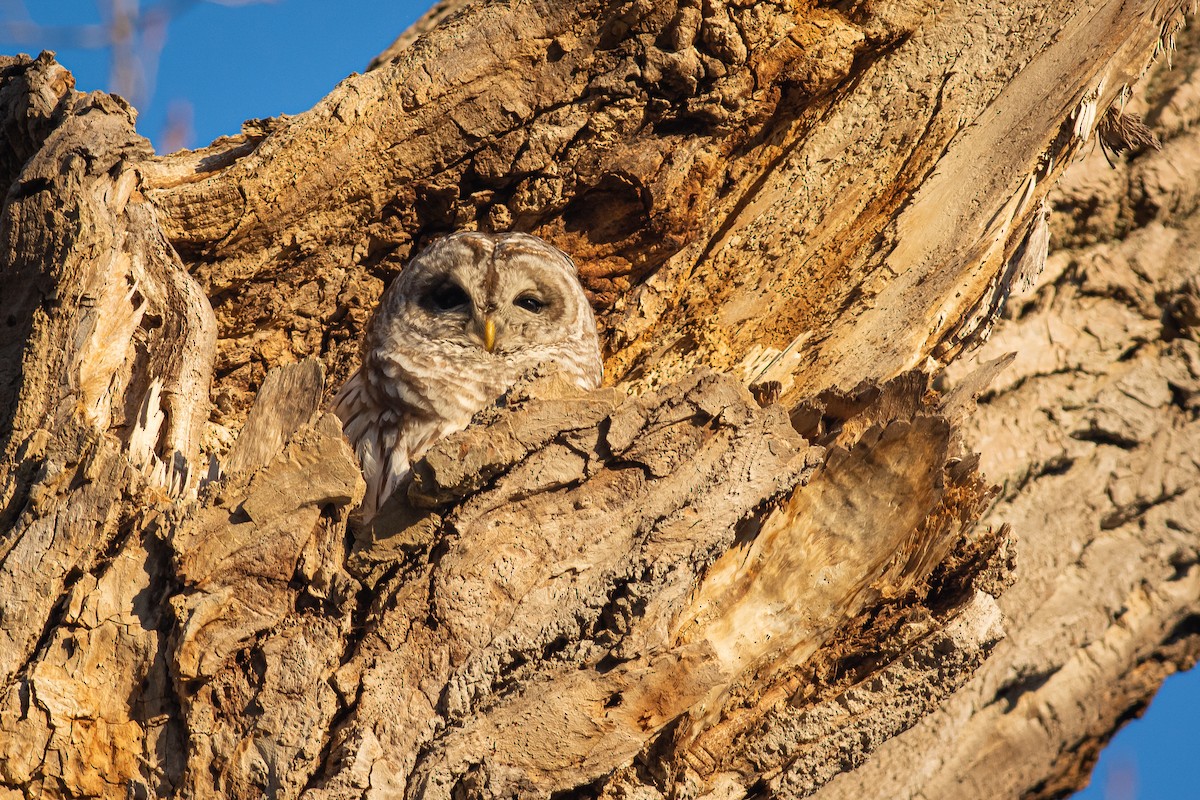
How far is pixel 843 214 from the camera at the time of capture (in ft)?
13.3

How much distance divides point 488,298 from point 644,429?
5.77 ft

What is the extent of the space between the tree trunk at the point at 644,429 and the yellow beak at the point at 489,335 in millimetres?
502

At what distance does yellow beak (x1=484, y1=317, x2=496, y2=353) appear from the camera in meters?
4.19

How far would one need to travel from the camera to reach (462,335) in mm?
4227

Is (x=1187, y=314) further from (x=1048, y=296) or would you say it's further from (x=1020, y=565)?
(x=1020, y=565)

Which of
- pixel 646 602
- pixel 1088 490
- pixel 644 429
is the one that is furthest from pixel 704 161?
pixel 1088 490

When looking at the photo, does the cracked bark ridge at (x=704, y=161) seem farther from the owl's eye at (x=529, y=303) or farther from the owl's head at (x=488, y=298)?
the owl's eye at (x=529, y=303)

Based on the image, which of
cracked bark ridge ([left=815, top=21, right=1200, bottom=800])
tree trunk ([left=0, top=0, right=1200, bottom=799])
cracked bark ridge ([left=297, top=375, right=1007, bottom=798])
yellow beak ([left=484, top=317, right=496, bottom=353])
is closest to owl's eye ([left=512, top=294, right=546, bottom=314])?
yellow beak ([left=484, top=317, right=496, bottom=353])

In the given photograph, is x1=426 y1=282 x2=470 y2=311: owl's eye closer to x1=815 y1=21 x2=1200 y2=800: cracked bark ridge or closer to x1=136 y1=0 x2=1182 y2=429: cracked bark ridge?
x1=136 y1=0 x2=1182 y2=429: cracked bark ridge

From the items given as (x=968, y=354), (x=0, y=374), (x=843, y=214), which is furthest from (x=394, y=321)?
(x=968, y=354)

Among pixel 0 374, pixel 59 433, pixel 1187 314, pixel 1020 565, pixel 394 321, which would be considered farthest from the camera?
pixel 1187 314

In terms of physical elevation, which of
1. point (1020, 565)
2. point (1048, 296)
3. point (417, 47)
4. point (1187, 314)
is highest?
point (417, 47)

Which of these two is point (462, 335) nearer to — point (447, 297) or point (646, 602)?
point (447, 297)

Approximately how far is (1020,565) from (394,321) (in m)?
2.93
